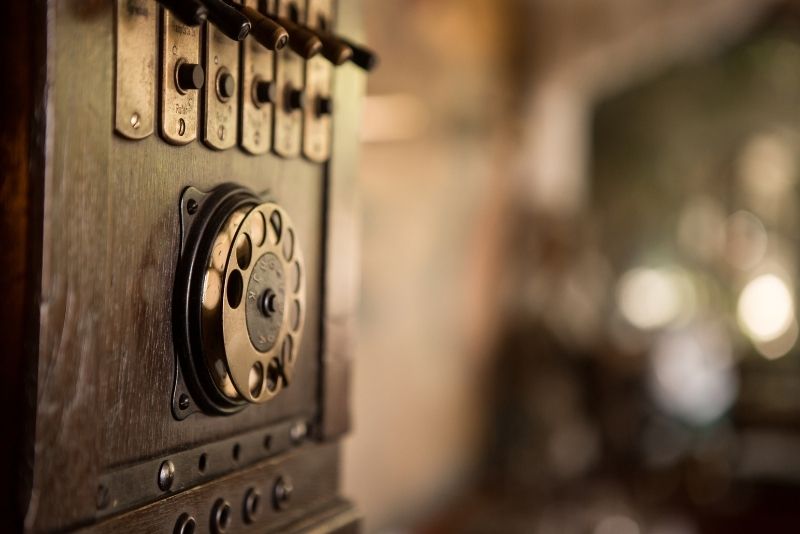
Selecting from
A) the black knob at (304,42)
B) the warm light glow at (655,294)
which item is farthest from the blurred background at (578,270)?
the black knob at (304,42)

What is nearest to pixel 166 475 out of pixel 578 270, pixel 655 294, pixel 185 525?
pixel 185 525

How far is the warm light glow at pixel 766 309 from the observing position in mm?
7520

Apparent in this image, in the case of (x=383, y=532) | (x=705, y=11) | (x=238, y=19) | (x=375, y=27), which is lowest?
(x=383, y=532)

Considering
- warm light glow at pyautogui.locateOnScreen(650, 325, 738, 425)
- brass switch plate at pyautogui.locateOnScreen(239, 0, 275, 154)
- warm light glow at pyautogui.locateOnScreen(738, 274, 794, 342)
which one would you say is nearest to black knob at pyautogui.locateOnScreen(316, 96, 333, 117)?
brass switch plate at pyautogui.locateOnScreen(239, 0, 275, 154)

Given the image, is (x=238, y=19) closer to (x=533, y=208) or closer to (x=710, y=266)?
(x=533, y=208)

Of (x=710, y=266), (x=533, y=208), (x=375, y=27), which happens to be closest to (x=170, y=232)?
(x=375, y=27)

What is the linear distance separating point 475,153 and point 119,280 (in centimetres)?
438

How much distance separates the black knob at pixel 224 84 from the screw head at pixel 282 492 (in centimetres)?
49

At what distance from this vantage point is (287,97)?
1.16m

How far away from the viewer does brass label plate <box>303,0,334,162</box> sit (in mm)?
1202

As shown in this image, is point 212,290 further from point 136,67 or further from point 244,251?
point 136,67

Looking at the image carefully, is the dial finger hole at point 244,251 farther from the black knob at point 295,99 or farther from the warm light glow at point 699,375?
the warm light glow at point 699,375

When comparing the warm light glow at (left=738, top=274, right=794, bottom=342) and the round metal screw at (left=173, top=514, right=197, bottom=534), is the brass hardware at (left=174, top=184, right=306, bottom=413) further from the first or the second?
the warm light glow at (left=738, top=274, right=794, bottom=342)

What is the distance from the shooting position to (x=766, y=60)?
779 centimetres
